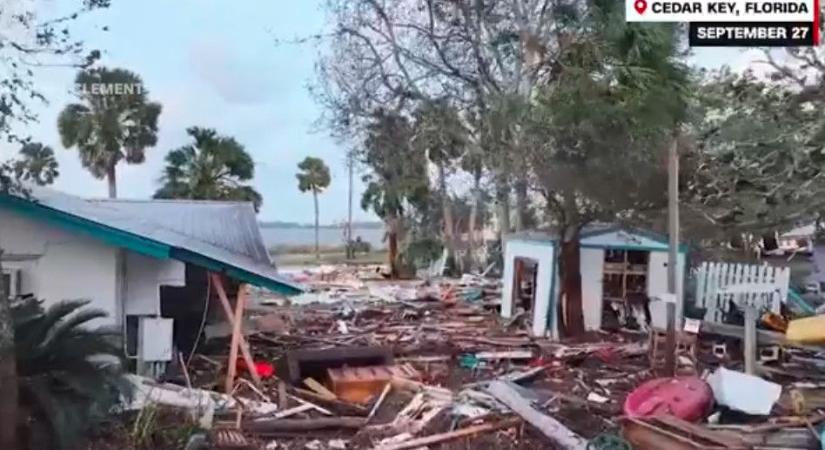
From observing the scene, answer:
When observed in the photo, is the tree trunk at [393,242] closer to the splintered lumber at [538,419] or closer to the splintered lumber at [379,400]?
the splintered lumber at [379,400]

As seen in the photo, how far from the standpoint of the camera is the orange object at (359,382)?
1199 cm

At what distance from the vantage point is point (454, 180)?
25.8 meters

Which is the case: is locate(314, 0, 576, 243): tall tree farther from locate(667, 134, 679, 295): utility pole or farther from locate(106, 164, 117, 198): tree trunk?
locate(106, 164, 117, 198): tree trunk

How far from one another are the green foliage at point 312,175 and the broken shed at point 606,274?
28.4m

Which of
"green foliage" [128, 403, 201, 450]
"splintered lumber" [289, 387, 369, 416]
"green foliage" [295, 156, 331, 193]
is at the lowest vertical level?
"splintered lumber" [289, 387, 369, 416]

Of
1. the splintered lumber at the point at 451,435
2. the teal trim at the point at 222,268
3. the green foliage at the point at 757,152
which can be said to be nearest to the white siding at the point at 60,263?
the teal trim at the point at 222,268

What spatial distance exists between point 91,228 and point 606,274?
9903 millimetres

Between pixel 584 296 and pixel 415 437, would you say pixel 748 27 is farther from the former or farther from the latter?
pixel 584 296

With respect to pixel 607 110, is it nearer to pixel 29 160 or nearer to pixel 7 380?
pixel 29 160

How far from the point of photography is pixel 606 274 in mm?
17453

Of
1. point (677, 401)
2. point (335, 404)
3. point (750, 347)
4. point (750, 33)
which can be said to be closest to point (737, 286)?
point (750, 347)

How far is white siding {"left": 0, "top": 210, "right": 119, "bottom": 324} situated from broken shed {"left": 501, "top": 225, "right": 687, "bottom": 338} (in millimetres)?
8115

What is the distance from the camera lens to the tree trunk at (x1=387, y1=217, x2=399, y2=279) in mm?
34237

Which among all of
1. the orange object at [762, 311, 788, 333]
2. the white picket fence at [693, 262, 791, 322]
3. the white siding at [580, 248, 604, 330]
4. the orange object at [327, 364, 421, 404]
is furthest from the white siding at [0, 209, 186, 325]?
the white picket fence at [693, 262, 791, 322]
